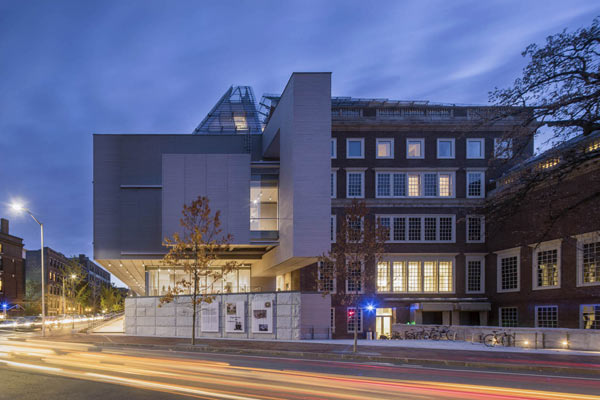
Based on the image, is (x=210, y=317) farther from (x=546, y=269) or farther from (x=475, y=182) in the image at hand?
(x=475, y=182)

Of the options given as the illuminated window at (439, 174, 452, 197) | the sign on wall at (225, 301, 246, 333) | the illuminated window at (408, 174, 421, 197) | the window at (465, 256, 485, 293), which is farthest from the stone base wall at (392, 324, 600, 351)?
the illuminated window at (439, 174, 452, 197)

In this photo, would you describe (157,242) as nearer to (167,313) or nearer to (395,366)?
(167,313)

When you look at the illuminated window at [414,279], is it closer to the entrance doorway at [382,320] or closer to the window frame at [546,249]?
the entrance doorway at [382,320]

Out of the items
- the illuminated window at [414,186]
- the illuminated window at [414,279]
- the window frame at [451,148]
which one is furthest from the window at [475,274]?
the window frame at [451,148]

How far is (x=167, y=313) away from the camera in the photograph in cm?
3441

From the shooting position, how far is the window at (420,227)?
44156mm

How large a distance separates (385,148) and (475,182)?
9371 millimetres

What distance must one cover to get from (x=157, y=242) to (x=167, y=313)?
6.58 meters

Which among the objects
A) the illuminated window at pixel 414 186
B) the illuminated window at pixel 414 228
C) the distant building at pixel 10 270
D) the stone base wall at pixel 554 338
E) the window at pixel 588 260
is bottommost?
the distant building at pixel 10 270

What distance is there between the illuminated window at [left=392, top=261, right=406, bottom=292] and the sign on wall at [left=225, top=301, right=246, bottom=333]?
18.0 metres

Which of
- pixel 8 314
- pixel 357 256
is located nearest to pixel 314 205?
→ pixel 357 256

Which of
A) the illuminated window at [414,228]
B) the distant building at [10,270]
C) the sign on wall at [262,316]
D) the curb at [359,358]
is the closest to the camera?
the curb at [359,358]

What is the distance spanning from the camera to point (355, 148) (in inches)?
1767

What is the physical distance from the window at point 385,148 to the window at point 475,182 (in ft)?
25.8
